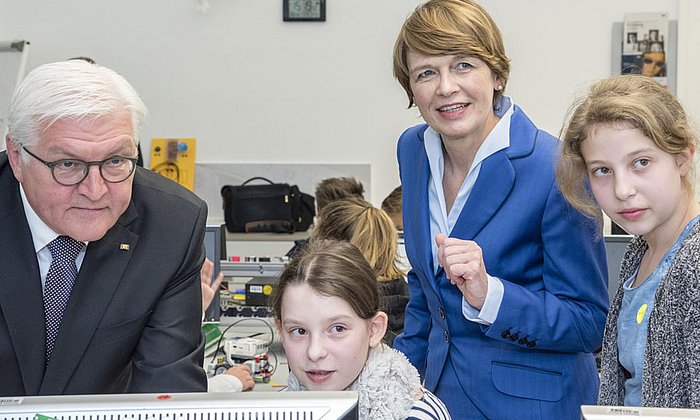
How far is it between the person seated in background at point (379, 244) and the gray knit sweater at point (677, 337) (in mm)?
1533

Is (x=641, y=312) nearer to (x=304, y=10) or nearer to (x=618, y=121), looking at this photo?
(x=618, y=121)

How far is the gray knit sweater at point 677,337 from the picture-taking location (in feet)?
3.82

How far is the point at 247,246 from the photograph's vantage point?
5.72m

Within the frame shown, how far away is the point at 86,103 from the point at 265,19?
465 cm

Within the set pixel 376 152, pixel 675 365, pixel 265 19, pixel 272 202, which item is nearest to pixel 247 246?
pixel 272 202

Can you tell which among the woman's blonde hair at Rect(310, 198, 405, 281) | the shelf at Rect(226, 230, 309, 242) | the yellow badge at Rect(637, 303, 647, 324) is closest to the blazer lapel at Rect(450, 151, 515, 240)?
the yellow badge at Rect(637, 303, 647, 324)

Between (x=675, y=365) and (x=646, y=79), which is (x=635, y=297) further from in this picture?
(x=646, y=79)

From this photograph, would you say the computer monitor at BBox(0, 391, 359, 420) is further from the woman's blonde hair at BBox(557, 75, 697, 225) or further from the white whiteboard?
the white whiteboard

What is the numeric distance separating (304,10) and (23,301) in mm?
4630

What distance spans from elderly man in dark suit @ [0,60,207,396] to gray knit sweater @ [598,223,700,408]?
2.50 ft

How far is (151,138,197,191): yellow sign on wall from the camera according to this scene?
5.77 metres

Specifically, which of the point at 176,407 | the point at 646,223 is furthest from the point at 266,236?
the point at 176,407

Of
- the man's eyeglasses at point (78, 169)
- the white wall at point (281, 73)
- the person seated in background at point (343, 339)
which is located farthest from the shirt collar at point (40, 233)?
the white wall at point (281, 73)

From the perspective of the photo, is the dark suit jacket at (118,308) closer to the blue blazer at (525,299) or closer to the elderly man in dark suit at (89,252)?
the elderly man in dark suit at (89,252)
